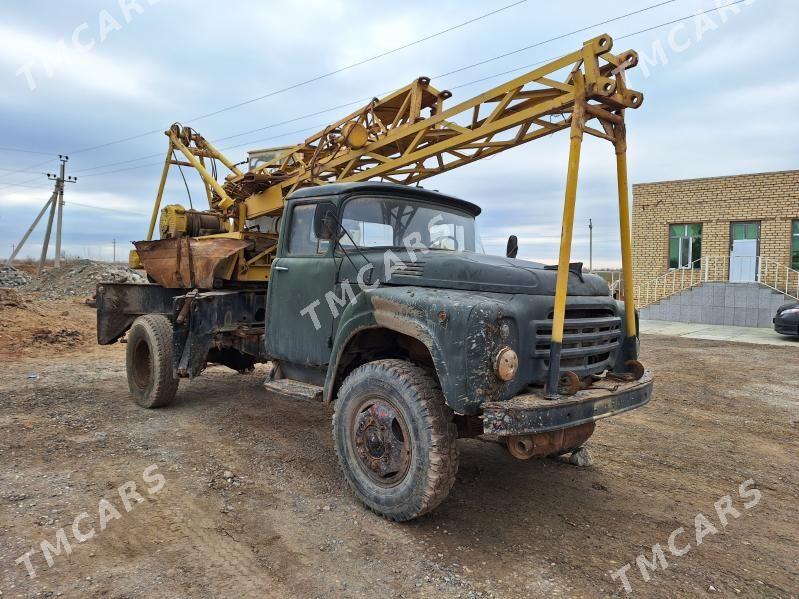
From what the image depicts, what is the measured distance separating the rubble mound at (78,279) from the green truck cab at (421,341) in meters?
17.8

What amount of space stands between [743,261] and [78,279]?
25303mm

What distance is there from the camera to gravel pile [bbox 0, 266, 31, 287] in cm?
2602

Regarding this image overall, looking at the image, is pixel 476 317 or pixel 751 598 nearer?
pixel 751 598

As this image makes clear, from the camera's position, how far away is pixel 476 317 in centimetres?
304

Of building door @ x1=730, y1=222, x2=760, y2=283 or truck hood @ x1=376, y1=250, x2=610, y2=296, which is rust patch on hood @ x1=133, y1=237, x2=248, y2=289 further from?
building door @ x1=730, y1=222, x2=760, y2=283

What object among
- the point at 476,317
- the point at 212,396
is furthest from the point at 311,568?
the point at 212,396

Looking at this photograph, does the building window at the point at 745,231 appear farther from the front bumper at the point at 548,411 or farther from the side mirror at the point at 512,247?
the front bumper at the point at 548,411

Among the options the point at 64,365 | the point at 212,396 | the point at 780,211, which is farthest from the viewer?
the point at 780,211

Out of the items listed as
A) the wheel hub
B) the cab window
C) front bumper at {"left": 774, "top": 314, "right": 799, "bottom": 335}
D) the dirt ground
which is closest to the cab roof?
the cab window

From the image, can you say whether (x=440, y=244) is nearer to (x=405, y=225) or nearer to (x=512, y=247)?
(x=405, y=225)

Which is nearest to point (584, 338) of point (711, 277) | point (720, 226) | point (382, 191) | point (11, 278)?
point (382, 191)

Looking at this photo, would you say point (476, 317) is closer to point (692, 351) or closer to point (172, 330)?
point (172, 330)

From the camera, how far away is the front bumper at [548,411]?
2.95 meters

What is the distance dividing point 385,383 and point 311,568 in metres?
1.13
